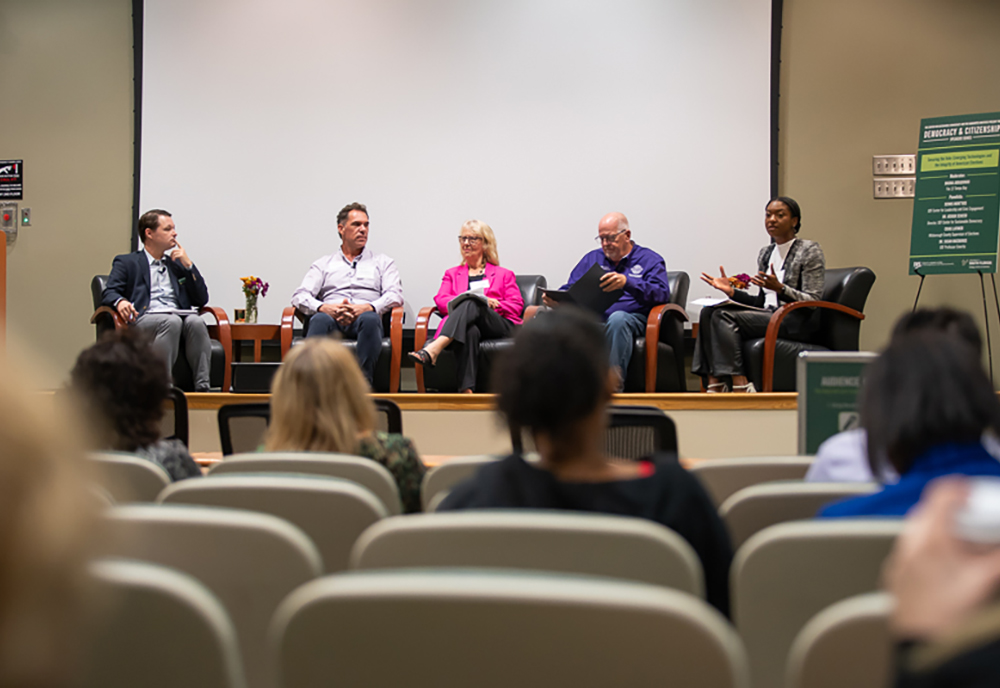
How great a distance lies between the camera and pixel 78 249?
20.1 feet

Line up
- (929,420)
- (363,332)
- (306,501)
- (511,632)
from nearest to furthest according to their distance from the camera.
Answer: (511,632) → (929,420) → (306,501) → (363,332)

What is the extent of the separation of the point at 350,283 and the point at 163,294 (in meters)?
1.14

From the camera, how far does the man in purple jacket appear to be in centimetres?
431

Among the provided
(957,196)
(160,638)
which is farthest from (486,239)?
(160,638)

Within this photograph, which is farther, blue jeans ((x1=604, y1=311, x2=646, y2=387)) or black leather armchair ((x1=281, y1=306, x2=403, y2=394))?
black leather armchair ((x1=281, y1=306, x2=403, y2=394))

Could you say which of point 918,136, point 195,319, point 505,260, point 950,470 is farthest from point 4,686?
point 918,136

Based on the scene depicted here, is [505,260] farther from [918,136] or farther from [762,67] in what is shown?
[918,136]

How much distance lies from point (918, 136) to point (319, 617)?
5.98m

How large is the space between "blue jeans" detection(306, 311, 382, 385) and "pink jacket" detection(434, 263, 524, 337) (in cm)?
46

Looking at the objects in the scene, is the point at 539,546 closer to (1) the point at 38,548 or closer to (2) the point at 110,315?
(1) the point at 38,548

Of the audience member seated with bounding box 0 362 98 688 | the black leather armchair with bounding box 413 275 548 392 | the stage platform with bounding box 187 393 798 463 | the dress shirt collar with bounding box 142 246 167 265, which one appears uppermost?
the dress shirt collar with bounding box 142 246 167 265

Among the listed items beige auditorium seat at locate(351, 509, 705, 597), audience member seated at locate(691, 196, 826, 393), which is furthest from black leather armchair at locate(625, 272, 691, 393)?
beige auditorium seat at locate(351, 509, 705, 597)

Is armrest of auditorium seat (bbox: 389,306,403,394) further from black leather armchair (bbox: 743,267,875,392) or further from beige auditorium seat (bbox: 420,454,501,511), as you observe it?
beige auditorium seat (bbox: 420,454,501,511)

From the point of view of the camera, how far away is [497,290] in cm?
498
